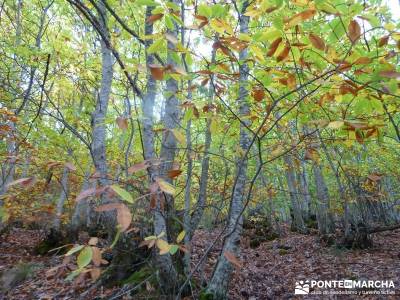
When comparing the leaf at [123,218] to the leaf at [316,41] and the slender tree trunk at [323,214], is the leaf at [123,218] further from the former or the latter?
the slender tree trunk at [323,214]

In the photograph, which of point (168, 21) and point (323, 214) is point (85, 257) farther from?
point (323, 214)

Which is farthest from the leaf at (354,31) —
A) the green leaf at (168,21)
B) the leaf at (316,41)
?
the green leaf at (168,21)

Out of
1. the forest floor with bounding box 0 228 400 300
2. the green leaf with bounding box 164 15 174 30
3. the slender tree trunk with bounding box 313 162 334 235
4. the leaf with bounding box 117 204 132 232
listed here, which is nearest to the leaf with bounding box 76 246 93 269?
the leaf with bounding box 117 204 132 232

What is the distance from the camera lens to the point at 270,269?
675 cm

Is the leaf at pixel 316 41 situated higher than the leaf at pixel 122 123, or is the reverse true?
the leaf at pixel 316 41

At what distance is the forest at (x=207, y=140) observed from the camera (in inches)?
71.1

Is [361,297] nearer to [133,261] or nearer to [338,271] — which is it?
[338,271]

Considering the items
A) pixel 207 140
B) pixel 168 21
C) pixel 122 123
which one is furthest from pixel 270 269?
pixel 168 21

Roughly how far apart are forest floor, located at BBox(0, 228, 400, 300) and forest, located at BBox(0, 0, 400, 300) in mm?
45

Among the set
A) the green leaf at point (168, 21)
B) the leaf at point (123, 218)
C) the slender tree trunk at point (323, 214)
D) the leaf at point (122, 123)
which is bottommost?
the slender tree trunk at point (323, 214)

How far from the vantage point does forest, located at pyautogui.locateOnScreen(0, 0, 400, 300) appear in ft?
5.92

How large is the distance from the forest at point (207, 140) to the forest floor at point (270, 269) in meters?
0.04

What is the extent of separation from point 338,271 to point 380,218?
16662mm

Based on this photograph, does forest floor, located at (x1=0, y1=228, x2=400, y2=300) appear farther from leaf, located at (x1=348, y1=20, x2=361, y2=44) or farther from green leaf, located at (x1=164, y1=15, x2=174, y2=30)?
leaf, located at (x1=348, y1=20, x2=361, y2=44)
